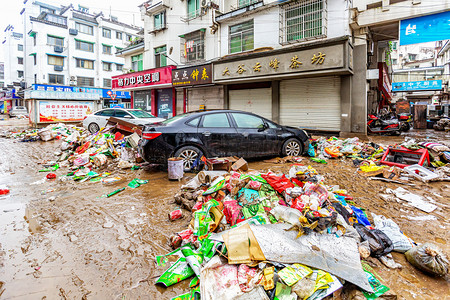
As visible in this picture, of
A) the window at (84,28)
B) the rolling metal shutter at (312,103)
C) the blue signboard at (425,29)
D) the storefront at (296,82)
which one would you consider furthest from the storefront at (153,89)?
the window at (84,28)

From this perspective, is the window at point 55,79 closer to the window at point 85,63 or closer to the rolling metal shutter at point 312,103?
the window at point 85,63

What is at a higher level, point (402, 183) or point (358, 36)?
point (358, 36)

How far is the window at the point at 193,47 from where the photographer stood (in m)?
16.3

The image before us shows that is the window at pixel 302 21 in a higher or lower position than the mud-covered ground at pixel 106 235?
higher

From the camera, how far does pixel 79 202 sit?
440 centimetres

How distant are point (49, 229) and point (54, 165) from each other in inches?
194

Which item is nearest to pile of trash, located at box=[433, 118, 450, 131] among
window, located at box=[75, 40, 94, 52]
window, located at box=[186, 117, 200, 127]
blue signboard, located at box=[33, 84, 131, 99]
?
window, located at box=[186, 117, 200, 127]

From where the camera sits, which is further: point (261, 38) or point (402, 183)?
point (261, 38)

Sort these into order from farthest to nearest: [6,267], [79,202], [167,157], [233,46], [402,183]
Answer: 1. [233,46]
2. [167,157]
3. [402,183]
4. [79,202]
5. [6,267]

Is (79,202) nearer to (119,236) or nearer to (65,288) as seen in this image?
(119,236)

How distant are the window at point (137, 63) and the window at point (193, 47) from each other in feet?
19.4

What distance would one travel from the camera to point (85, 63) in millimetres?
35500

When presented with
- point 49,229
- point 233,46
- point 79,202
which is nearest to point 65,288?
point 49,229

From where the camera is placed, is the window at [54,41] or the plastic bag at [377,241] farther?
the window at [54,41]
